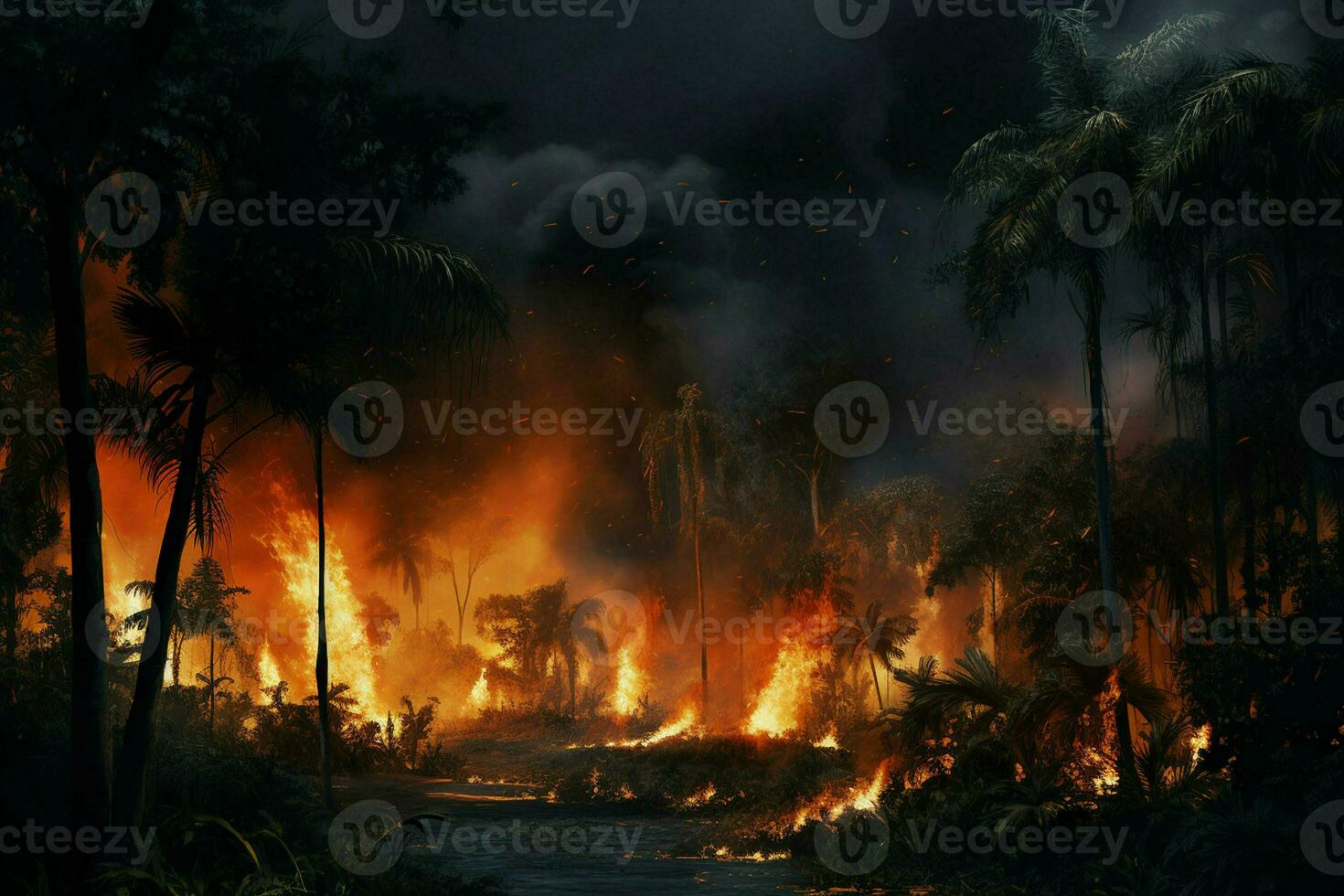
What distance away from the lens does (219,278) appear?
15016mm

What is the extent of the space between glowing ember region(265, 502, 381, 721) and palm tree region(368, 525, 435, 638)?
60.8 ft

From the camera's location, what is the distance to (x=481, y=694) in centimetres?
6675

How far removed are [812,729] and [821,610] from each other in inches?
240

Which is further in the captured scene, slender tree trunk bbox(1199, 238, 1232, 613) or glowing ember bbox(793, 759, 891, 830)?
slender tree trunk bbox(1199, 238, 1232, 613)
